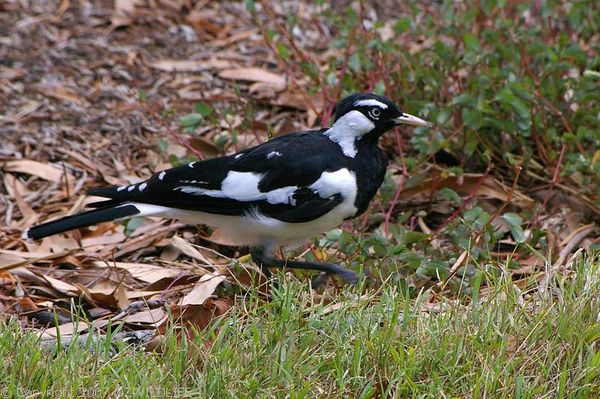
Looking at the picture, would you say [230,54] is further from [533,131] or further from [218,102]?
[533,131]

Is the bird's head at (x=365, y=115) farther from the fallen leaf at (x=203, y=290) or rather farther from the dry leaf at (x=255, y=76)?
the dry leaf at (x=255, y=76)

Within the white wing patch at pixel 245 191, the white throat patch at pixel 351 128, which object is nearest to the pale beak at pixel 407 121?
the white throat patch at pixel 351 128

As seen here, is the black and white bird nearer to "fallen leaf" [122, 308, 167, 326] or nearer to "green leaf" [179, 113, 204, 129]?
"fallen leaf" [122, 308, 167, 326]

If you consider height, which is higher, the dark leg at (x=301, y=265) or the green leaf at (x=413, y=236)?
the green leaf at (x=413, y=236)

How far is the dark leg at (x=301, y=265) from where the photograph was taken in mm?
4352

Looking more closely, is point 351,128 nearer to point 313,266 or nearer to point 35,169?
point 313,266

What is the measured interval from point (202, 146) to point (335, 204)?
1.58 metres

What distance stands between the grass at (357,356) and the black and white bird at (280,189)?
0.63 m

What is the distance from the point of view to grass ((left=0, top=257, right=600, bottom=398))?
3414 mm

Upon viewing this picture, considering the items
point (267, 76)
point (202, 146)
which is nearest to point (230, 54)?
point (267, 76)

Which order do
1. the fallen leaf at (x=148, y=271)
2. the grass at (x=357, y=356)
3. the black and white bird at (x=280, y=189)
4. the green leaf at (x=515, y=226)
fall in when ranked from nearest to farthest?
the grass at (x=357, y=356)
the black and white bird at (x=280, y=189)
the green leaf at (x=515, y=226)
the fallen leaf at (x=148, y=271)

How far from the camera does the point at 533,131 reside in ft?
17.7

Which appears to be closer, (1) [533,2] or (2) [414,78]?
(2) [414,78]

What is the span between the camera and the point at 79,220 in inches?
175
